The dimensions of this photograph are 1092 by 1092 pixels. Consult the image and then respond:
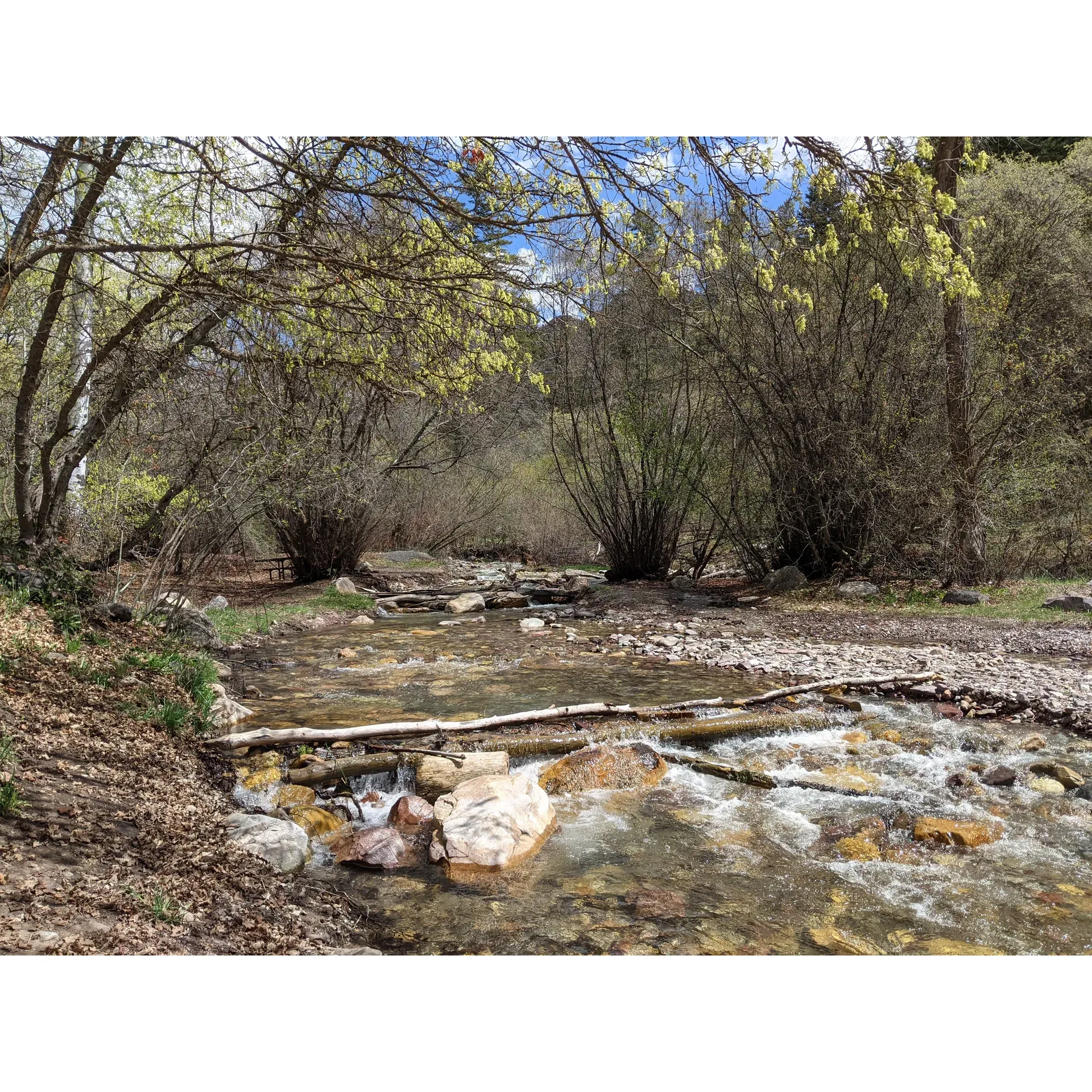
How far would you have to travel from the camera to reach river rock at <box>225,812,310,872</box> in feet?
10.4

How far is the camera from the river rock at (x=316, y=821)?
3.72 meters

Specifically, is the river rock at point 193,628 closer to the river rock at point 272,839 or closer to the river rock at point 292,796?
the river rock at point 292,796

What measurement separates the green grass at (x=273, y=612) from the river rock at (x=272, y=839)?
5.00 m

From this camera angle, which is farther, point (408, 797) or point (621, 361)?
point (621, 361)

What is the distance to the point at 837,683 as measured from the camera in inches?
239

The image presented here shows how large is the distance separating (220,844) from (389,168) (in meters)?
3.28

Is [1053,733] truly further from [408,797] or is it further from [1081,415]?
[1081,415]

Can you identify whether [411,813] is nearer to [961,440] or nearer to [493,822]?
[493,822]

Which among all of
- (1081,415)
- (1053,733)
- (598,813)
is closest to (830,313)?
(1081,415)

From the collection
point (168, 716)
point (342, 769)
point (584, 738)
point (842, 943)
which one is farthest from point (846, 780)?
point (168, 716)

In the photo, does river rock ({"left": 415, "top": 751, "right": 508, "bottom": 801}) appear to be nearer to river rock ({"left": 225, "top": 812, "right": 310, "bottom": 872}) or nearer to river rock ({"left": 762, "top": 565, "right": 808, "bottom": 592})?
river rock ({"left": 225, "top": 812, "right": 310, "bottom": 872})

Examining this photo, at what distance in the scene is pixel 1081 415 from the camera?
10.3m

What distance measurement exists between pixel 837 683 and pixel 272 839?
177 inches

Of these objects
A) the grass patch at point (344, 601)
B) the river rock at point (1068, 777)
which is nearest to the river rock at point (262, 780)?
the river rock at point (1068, 777)
